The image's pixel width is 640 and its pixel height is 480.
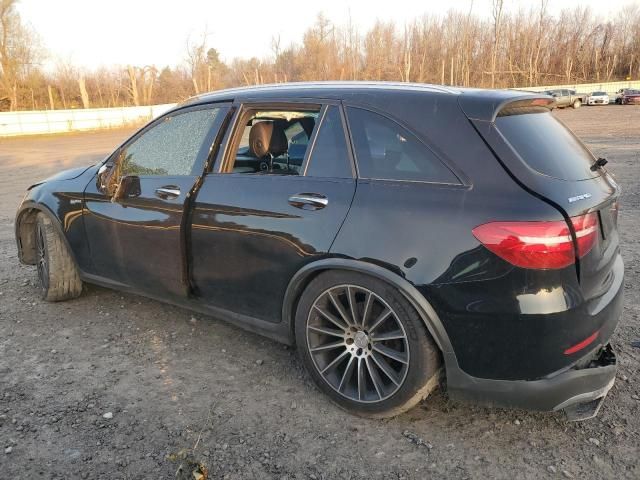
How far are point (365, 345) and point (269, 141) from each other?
5.19ft

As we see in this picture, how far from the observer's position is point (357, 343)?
2750 mm

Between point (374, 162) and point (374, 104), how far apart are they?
327 mm

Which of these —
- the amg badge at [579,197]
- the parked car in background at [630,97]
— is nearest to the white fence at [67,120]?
the amg badge at [579,197]

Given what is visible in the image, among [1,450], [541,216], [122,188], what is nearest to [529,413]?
[541,216]

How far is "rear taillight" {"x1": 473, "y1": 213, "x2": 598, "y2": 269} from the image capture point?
7.14 feet

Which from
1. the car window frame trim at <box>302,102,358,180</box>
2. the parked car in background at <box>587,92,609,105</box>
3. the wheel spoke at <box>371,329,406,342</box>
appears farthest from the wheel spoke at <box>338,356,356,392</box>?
the parked car in background at <box>587,92,609,105</box>

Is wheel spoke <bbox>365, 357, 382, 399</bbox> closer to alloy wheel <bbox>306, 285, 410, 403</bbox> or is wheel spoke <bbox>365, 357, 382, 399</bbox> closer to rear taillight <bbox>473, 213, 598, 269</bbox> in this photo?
alloy wheel <bbox>306, 285, 410, 403</bbox>

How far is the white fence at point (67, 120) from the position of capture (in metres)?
31.9

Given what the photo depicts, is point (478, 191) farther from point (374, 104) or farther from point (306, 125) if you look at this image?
point (306, 125)

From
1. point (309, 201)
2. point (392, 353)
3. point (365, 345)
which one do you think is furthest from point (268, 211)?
point (392, 353)

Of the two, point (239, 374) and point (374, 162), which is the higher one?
point (374, 162)

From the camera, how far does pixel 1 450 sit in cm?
257

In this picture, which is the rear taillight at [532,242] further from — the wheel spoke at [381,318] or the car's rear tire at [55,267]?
the car's rear tire at [55,267]

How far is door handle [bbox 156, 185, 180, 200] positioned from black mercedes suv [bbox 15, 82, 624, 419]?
0.01 m
